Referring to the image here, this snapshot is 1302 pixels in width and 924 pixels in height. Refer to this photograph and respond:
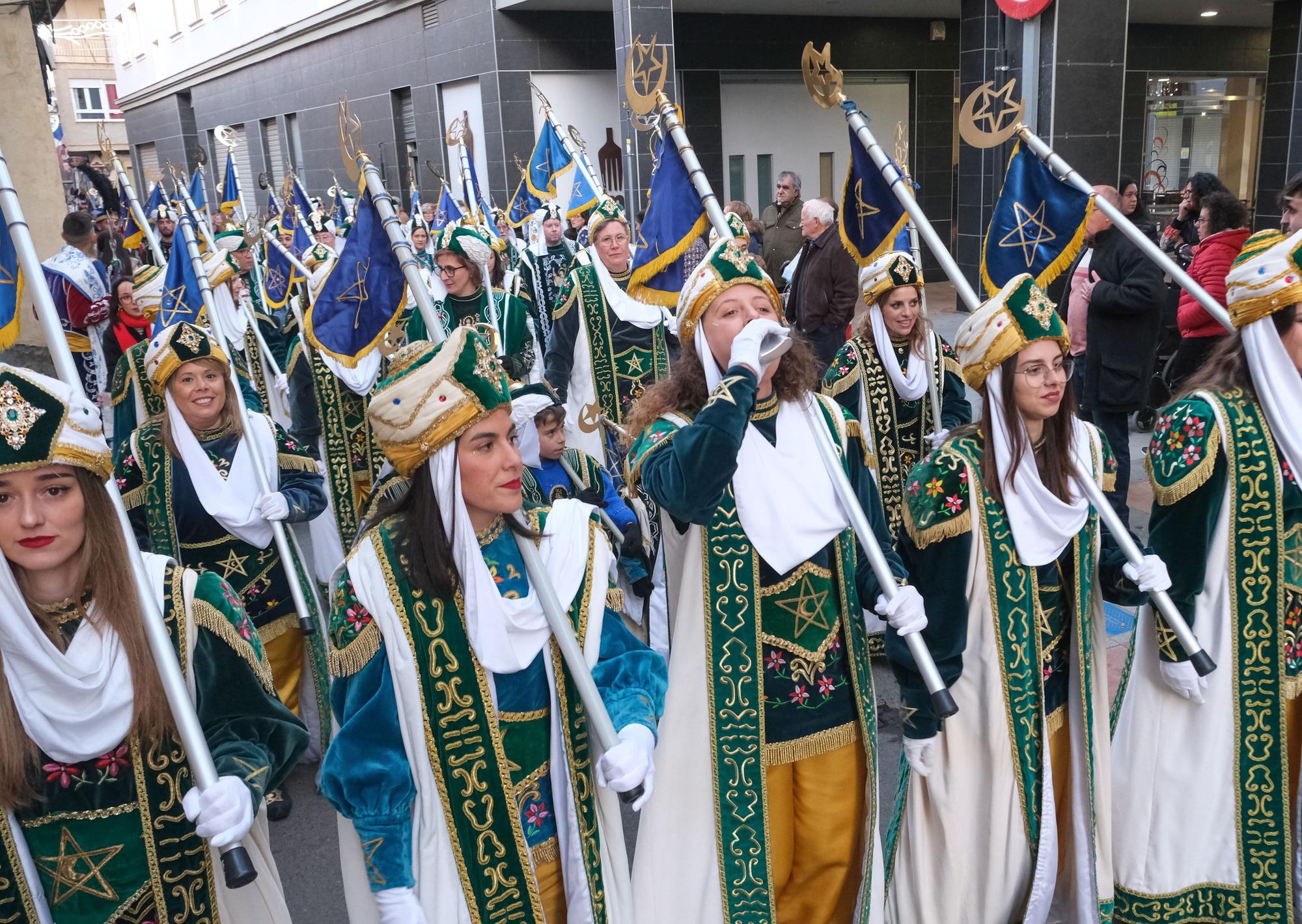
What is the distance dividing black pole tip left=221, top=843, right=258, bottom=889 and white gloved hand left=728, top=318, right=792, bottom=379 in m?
1.54

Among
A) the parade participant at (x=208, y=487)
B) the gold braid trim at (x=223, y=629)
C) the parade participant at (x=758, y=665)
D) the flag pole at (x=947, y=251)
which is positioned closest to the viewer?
the gold braid trim at (x=223, y=629)

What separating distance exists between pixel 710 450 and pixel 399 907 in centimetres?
122

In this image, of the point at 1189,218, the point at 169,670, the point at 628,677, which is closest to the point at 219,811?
the point at 169,670

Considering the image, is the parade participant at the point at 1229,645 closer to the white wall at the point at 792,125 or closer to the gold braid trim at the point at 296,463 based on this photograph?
the gold braid trim at the point at 296,463

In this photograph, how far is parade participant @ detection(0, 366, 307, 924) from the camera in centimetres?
200

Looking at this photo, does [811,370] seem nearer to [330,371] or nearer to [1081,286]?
[330,371]

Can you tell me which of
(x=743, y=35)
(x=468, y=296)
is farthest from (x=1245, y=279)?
(x=743, y=35)

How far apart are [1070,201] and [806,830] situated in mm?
2150

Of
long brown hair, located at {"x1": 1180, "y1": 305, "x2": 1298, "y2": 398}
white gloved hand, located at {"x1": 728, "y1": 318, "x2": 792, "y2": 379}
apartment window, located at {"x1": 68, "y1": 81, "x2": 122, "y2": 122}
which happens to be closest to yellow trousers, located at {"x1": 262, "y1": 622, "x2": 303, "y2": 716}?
white gloved hand, located at {"x1": 728, "y1": 318, "x2": 792, "y2": 379}

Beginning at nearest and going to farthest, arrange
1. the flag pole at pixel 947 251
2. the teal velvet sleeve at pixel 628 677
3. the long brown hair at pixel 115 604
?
the long brown hair at pixel 115 604, the teal velvet sleeve at pixel 628 677, the flag pole at pixel 947 251

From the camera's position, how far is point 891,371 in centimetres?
511

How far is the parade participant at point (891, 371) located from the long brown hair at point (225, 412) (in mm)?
2641

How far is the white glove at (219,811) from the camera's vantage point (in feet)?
6.50

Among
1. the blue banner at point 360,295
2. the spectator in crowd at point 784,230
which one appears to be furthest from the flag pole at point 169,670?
the spectator in crowd at point 784,230
